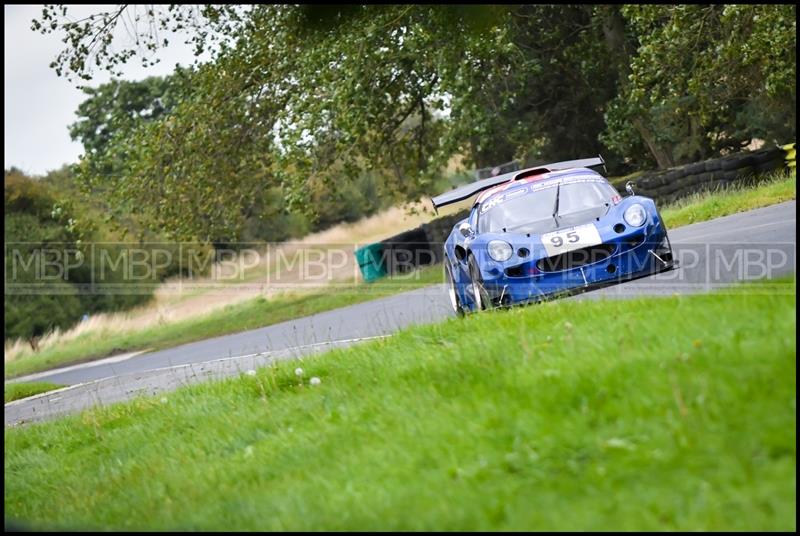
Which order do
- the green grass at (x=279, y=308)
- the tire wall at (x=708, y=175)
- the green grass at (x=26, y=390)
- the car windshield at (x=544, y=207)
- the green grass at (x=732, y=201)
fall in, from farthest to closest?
1. the tire wall at (x=708, y=175)
2. the green grass at (x=279, y=308)
3. the green grass at (x=732, y=201)
4. the green grass at (x=26, y=390)
5. the car windshield at (x=544, y=207)

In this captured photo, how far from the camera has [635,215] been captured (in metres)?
12.1

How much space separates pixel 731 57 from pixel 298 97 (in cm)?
1015

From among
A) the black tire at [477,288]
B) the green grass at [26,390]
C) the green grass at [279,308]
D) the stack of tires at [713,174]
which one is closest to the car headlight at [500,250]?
the black tire at [477,288]

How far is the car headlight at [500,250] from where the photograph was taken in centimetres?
1208

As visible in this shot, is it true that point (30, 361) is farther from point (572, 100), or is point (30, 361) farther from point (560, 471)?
point (560, 471)

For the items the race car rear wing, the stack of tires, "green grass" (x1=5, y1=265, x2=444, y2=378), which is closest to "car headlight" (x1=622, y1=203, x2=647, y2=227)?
the race car rear wing

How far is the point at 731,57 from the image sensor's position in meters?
24.6

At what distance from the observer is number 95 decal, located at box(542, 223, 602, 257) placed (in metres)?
12.0

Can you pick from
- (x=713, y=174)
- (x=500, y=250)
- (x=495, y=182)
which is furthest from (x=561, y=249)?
(x=713, y=174)

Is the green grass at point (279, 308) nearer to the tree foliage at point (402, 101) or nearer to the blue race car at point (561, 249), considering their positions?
the tree foliage at point (402, 101)

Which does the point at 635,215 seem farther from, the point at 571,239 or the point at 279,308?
the point at 279,308

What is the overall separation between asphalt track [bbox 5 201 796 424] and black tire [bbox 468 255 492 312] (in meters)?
0.83

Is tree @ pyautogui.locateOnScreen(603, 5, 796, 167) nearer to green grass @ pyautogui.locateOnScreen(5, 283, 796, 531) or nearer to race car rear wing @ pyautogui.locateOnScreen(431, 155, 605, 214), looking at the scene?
race car rear wing @ pyautogui.locateOnScreen(431, 155, 605, 214)

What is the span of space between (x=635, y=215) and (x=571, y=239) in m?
0.70
